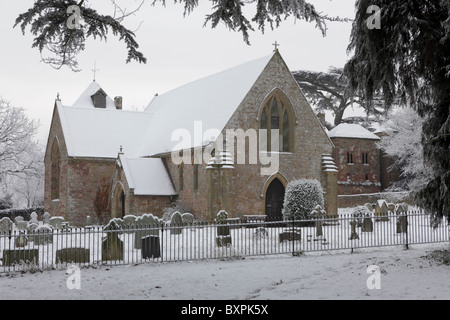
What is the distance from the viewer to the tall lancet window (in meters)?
27.2

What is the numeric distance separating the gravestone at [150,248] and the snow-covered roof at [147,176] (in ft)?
40.9

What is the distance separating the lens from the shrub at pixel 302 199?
2425 cm

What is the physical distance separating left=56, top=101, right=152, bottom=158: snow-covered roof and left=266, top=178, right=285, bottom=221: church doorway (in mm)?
10963

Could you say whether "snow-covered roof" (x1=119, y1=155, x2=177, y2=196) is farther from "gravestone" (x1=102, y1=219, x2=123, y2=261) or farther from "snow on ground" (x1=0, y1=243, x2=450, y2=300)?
"snow on ground" (x1=0, y1=243, x2=450, y2=300)

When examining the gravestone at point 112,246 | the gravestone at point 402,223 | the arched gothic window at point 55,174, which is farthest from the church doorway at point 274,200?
the arched gothic window at point 55,174

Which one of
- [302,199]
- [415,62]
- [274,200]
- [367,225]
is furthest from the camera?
[274,200]

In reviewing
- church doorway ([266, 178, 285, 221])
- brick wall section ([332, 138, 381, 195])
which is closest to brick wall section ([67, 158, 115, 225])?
church doorway ([266, 178, 285, 221])

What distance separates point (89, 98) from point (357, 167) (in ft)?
85.7

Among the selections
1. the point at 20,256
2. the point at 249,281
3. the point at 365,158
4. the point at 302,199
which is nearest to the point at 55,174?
the point at 302,199

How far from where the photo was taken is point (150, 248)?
15.8 meters

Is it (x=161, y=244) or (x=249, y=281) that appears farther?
(x=161, y=244)

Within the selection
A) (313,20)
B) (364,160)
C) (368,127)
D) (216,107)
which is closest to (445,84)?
(313,20)

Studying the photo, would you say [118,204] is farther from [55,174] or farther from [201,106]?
[55,174]
